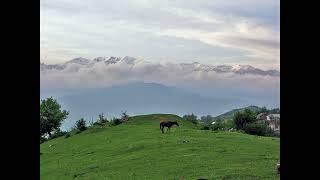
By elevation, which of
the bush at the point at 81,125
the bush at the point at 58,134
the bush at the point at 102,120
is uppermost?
the bush at the point at 102,120

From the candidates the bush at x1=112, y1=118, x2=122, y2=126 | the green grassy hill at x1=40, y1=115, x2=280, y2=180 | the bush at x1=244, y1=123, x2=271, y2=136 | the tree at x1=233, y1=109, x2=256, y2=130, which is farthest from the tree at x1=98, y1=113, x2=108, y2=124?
the bush at x1=244, y1=123, x2=271, y2=136

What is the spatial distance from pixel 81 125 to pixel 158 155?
11.3 meters

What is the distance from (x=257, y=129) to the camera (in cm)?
2383

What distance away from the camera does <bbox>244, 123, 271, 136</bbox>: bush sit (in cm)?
2319

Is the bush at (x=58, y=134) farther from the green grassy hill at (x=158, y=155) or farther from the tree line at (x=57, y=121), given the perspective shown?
the green grassy hill at (x=158, y=155)

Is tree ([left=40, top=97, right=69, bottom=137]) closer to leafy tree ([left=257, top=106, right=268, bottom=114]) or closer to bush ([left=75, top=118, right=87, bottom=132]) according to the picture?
bush ([left=75, top=118, right=87, bottom=132])

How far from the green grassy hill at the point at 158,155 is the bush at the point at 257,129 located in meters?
1.87

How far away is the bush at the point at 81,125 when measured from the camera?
29.0 meters

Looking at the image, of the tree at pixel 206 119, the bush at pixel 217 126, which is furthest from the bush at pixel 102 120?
the bush at pixel 217 126

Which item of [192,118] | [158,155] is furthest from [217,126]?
[158,155]

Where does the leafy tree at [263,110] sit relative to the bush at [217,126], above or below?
above

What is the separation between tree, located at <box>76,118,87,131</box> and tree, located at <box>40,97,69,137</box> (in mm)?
2241
